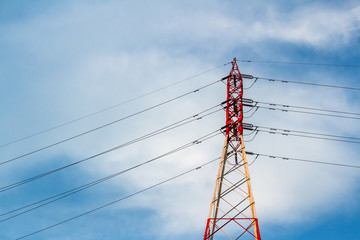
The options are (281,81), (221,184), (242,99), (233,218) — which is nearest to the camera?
(233,218)

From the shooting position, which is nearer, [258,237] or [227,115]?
[258,237]

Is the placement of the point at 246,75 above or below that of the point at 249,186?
above

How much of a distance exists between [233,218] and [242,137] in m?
5.41

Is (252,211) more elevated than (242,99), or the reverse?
(242,99)

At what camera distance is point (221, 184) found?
21.3m

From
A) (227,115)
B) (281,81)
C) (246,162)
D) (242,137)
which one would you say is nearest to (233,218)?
(246,162)

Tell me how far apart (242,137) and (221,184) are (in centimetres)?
350

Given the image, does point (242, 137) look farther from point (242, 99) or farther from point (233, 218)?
point (233, 218)

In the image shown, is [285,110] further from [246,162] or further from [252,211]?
[252,211]

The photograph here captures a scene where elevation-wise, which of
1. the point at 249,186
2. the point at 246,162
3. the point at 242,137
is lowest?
the point at 249,186

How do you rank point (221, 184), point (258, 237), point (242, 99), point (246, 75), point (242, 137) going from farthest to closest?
point (246, 75) < point (242, 99) < point (242, 137) < point (221, 184) < point (258, 237)

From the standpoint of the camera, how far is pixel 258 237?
59.9 feet

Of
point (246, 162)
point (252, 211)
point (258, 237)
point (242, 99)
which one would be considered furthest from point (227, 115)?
point (258, 237)

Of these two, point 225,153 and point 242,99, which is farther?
point 242,99
